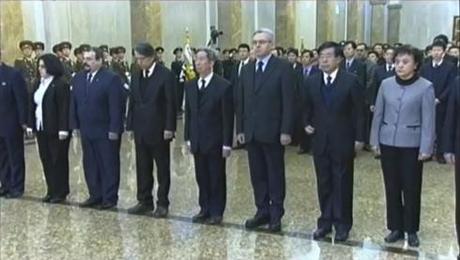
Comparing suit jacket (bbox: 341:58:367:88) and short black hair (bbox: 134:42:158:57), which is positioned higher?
short black hair (bbox: 134:42:158:57)

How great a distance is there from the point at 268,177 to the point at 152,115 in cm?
128

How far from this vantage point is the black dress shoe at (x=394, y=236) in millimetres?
5176

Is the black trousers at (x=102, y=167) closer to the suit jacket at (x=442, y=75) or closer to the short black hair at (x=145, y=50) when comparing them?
the short black hair at (x=145, y=50)

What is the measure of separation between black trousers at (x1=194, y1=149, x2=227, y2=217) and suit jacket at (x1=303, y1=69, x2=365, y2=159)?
100 centimetres

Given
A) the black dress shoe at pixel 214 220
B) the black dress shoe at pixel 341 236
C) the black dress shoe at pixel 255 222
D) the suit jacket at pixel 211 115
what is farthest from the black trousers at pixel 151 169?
the black dress shoe at pixel 341 236

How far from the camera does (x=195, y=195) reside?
693 cm

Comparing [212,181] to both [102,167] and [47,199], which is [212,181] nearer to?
[102,167]

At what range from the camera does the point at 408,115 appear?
192 inches

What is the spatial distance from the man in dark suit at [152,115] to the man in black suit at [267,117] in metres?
0.76

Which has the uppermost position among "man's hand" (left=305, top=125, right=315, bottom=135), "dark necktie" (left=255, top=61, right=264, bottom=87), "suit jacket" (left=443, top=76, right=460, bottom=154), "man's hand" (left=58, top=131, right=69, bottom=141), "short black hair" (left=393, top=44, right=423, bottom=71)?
"short black hair" (left=393, top=44, right=423, bottom=71)

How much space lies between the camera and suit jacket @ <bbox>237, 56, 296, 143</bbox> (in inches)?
209

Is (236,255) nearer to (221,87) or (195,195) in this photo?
(221,87)

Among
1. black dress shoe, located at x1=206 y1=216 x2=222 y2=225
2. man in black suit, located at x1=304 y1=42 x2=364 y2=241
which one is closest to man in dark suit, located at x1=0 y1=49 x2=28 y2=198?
black dress shoe, located at x1=206 y1=216 x2=222 y2=225

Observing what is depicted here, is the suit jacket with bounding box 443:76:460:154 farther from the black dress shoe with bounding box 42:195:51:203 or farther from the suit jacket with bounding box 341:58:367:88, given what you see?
the suit jacket with bounding box 341:58:367:88
